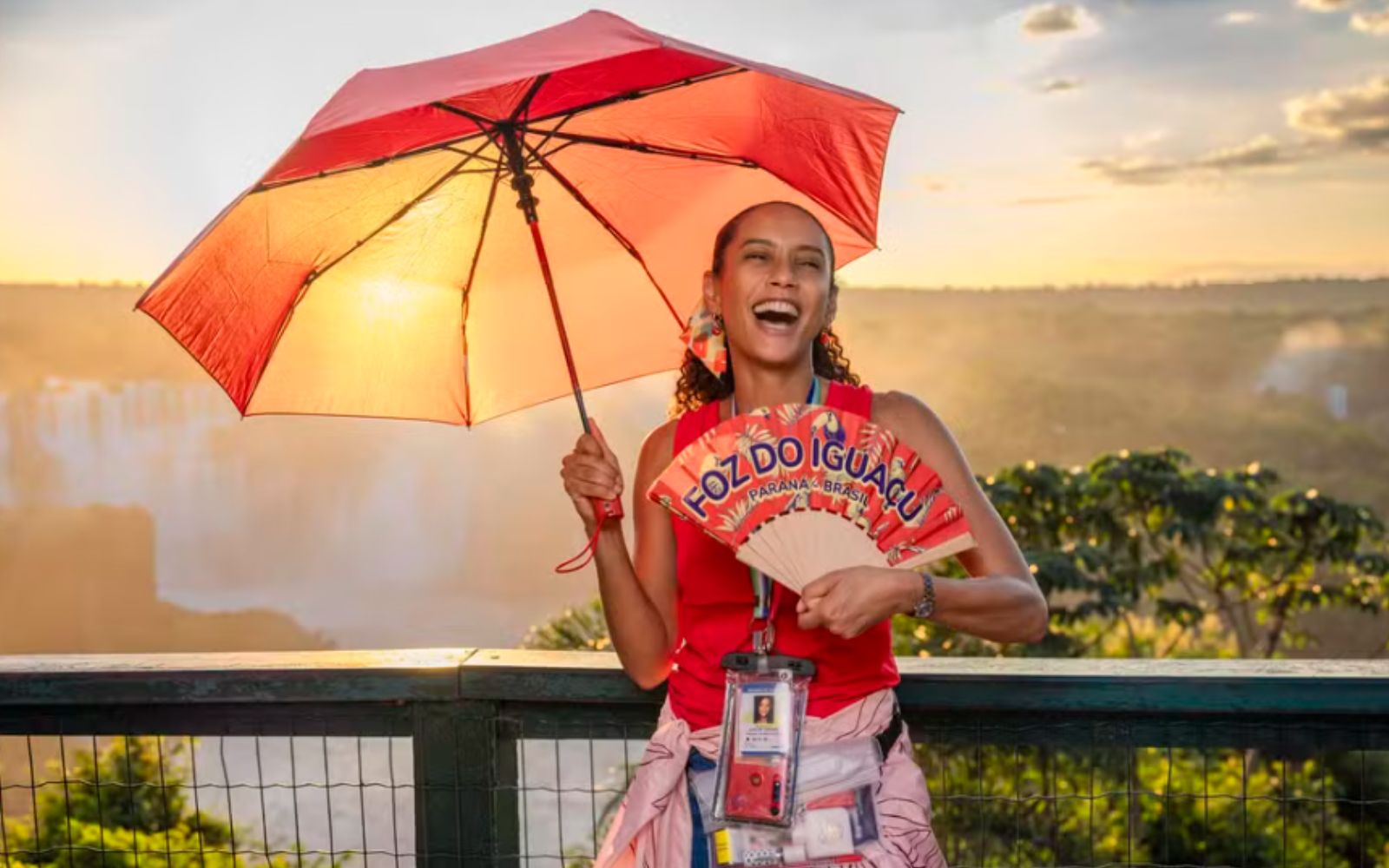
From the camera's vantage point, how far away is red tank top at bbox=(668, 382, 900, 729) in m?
2.04

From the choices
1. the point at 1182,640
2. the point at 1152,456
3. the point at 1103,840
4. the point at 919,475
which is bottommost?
the point at 1103,840

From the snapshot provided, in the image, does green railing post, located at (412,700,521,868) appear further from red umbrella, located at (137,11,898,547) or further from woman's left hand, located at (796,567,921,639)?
woman's left hand, located at (796,567,921,639)

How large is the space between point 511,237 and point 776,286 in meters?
0.68

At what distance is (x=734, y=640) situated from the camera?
2.08 m

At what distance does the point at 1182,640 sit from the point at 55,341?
18.7 meters

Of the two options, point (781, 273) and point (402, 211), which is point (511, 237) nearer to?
point (402, 211)

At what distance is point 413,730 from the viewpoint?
2553 millimetres

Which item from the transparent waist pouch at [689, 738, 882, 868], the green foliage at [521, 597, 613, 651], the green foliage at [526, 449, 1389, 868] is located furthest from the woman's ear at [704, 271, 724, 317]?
the green foliage at [521, 597, 613, 651]

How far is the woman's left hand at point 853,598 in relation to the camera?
1.81m

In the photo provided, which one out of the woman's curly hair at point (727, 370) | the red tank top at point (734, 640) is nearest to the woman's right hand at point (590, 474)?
the red tank top at point (734, 640)

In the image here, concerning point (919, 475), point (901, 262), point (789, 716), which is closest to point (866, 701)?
point (789, 716)

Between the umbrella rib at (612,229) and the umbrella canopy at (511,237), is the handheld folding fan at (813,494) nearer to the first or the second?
the umbrella canopy at (511,237)

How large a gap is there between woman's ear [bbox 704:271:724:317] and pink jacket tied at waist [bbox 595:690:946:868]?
601 millimetres

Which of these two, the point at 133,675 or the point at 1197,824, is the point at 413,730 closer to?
the point at 133,675
